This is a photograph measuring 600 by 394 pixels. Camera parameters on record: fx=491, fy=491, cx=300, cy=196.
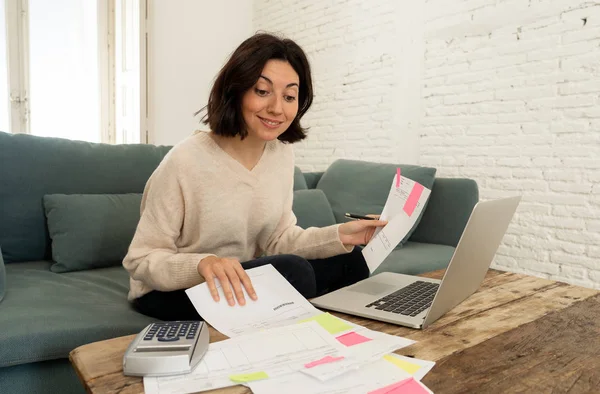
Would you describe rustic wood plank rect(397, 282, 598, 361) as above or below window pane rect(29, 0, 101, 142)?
below

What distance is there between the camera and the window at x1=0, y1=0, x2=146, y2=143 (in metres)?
3.81

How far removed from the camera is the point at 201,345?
2.25ft

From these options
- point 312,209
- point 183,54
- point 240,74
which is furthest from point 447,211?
point 183,54

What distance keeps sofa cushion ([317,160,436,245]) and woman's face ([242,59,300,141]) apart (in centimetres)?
120

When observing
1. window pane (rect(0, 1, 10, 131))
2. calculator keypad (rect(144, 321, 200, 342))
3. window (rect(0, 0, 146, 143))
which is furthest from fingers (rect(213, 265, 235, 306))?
window pane (rect(0, 1, 10, 131))

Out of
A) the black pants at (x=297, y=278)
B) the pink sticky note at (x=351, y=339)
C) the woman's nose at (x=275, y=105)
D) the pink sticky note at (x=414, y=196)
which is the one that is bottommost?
the black pants at (x=297, y=278)

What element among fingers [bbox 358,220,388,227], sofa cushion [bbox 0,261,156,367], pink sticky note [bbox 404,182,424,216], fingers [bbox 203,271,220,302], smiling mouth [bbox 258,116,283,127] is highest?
smiling mouth [bbox 258,116,283,127]

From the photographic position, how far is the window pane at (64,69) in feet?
13.2

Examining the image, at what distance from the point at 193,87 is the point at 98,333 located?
11.1ft

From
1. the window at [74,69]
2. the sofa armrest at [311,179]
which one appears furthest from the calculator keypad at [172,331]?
the window at [74,69]

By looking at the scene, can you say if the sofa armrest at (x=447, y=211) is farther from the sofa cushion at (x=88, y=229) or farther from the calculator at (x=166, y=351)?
the calculator at (x=166, y=351)

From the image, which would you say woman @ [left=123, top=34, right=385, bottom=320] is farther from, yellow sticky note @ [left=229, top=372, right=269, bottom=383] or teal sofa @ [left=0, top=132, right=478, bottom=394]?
yellow sticky note @ [left=229, top=372, right=269, bottom=383]

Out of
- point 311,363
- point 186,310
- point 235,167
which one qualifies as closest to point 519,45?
point 235,167

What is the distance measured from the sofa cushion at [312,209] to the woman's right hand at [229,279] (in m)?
1.32
